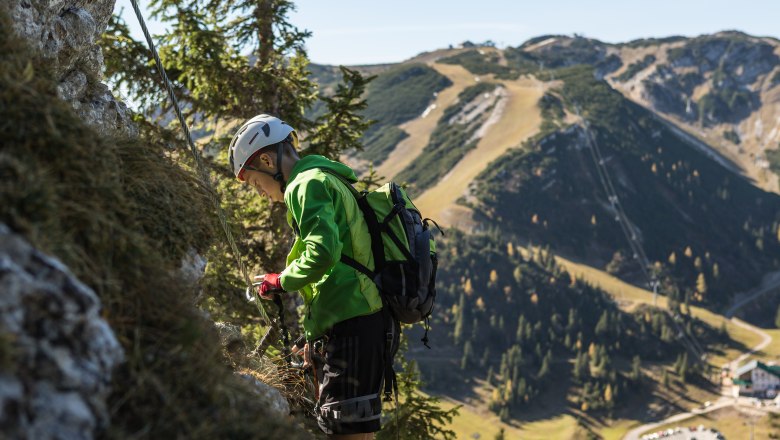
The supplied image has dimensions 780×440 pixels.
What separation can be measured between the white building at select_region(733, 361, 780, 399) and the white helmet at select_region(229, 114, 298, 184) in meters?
187

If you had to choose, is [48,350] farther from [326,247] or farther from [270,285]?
[270,285]

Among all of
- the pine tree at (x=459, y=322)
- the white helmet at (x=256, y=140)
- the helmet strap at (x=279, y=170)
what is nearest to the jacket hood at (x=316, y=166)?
the helmet strap at (x=279, y=170)

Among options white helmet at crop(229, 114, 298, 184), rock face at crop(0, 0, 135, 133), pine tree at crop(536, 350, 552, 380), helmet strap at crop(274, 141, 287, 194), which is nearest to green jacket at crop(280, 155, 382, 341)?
helmet strap at crop(274, 141, 287, 194)

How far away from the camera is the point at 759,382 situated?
164 metres

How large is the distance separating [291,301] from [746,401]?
180 metres

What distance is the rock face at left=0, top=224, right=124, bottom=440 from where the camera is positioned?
8.21ft

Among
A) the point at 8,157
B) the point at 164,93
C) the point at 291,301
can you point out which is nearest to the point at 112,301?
the point at 8,157

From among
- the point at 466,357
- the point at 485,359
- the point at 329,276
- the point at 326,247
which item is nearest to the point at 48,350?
the point at 326,247

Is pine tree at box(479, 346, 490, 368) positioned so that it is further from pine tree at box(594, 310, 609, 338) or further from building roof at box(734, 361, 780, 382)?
building roof at box(734, 361, 780, 382)

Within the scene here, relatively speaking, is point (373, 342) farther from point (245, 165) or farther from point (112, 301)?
point (112, 301)

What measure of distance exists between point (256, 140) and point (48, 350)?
2863mm

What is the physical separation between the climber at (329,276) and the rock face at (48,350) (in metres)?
1.78

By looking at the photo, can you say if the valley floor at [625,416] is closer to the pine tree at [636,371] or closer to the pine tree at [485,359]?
the pine tree at [636,371]

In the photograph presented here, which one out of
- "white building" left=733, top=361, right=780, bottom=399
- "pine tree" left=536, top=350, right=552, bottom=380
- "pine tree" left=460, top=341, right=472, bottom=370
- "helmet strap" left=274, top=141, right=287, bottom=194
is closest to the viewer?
"helmet strap" left=274, top=141, right=287, bottom=194
